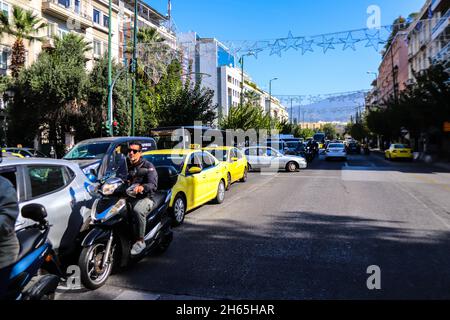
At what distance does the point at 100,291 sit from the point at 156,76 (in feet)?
96.2

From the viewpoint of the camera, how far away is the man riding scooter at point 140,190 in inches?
186

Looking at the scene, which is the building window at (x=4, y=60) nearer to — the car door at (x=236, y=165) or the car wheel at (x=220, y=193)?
the car door at (x=236, y=165)

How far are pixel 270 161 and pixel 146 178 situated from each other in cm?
1564

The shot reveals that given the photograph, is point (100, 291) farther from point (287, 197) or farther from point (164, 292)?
point (287, 197)

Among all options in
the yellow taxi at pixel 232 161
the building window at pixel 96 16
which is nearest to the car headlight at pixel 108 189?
the yellow taxi at pixel 232 161

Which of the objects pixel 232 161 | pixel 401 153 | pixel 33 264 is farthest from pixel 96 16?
pixel 33 264

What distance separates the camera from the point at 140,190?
4.70 metres

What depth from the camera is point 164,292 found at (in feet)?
13.6

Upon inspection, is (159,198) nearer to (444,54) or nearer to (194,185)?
(194,185)

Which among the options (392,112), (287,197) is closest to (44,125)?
(287,197)

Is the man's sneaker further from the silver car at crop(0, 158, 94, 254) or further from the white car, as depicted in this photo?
the white car

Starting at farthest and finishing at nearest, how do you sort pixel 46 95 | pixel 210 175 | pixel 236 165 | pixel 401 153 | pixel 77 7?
pixel 77 7, pixel 401 153, pixel 46 95, pixel 236 165, pixel 210 175
